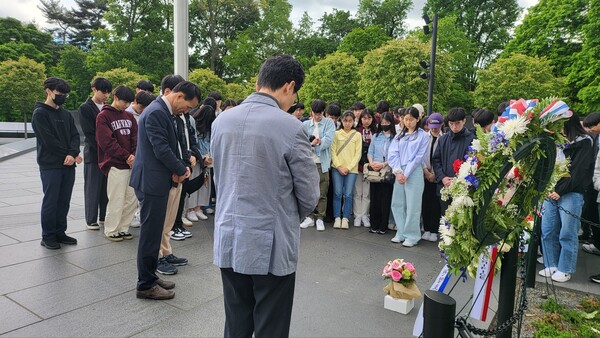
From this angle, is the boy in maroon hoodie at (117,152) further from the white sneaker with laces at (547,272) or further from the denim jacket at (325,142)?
the white sneaker with laces at (547,272)

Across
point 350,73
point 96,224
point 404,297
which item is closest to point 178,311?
point 404,297

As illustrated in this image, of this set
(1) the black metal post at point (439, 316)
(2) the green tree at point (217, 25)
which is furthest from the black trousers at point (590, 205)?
(2) the green tree at point (217, 25)

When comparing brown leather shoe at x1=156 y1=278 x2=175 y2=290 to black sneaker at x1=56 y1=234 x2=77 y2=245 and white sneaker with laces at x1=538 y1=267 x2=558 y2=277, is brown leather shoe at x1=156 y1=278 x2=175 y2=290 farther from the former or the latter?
white sneaker with laces at x1=538 y1=267 x2=558 y2=277

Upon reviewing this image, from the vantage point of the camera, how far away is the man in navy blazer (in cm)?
356

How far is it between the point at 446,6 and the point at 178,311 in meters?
42.1

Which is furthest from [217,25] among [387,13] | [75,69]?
[387,13]

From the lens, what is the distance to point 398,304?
146 inches

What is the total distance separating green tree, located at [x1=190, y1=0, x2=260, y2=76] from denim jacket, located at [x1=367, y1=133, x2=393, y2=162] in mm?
34652

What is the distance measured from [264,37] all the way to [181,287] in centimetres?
3877

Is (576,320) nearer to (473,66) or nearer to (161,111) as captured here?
(161,111)

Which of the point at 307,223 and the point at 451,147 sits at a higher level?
the point at 451,147

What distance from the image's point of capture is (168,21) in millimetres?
38188

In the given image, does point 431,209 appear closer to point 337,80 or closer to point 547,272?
point 547,272

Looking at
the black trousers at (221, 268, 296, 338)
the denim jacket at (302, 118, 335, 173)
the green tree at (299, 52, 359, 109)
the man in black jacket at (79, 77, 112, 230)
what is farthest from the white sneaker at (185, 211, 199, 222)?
the green tree at (299, 52, 359, 109)
